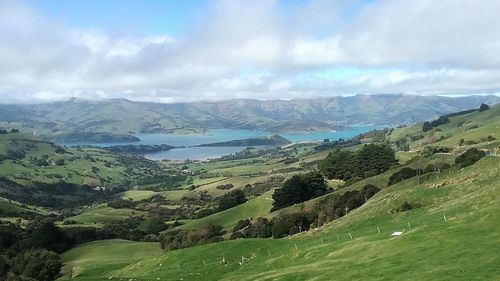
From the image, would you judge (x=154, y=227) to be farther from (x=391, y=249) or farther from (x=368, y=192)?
(x=391, y=249)

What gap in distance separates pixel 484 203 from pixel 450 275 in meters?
16.5

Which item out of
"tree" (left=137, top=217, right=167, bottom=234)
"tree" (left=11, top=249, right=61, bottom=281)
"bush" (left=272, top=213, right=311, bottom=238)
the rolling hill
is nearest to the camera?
the rolling hill

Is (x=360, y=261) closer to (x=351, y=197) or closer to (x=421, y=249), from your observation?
(x=421, y=249)

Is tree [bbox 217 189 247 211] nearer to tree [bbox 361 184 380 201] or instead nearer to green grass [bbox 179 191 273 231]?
green grass [bbox 179 191 273 231]

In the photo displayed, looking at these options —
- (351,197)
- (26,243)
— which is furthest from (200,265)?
(26,243)

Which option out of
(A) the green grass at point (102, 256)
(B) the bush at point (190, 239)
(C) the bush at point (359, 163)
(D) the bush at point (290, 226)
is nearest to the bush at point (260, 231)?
(B) the bush at point (190, 239)

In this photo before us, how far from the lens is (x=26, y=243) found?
381 ft

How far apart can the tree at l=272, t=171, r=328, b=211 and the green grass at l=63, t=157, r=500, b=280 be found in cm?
6527

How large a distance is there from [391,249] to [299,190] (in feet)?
324

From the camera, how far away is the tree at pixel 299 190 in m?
125

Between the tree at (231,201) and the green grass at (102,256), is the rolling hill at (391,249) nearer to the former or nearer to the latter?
the green grass at (102,256)

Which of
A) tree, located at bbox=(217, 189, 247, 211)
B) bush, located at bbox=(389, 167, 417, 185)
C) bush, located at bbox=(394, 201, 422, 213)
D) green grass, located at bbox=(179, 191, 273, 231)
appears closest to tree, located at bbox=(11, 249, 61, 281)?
green grass, located at bbox=(179, 191, 273, 231)

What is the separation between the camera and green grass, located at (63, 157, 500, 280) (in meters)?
25.4

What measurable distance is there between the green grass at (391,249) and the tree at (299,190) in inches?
2570
